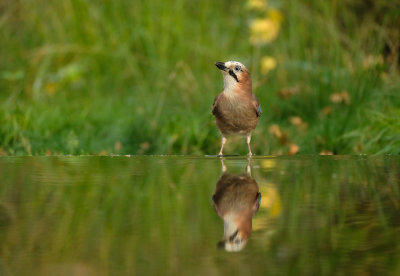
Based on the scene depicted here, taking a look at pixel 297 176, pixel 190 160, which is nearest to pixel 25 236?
pixel 297 176

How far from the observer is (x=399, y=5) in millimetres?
6691

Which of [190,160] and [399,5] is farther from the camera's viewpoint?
[399,5]

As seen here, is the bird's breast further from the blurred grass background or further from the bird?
the blurred grass background

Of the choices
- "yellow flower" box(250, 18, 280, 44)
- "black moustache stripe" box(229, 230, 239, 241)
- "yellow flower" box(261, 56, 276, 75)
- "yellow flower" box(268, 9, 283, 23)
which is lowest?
"black moustache stripe" box(229, 230, 239, 241)

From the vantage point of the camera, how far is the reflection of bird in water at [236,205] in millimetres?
1763

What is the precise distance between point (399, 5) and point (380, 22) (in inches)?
23.7

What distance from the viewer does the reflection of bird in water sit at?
5.78 ft

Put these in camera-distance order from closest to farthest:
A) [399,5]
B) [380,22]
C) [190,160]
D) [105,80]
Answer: [190,160]
[399,5]
[380,22]
[105,80]

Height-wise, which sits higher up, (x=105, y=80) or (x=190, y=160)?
(x=105, y=80)

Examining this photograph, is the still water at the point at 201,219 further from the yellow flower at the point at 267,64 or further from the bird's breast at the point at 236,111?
the yellow flower at the point at 267,64

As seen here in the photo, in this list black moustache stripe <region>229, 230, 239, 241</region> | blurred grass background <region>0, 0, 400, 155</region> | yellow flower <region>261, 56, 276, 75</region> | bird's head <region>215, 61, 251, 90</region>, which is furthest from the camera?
yellow flower <region>261, 56, 276, 75</region>

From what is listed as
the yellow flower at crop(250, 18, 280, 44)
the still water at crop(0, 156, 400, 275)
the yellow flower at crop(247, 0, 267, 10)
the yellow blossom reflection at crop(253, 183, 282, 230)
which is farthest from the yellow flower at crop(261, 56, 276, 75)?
the yellow blossom reflection at crop(253, 183, 282, 230)

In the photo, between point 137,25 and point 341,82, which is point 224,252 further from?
point 137,25

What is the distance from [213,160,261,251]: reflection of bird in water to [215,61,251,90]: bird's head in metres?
0.77
